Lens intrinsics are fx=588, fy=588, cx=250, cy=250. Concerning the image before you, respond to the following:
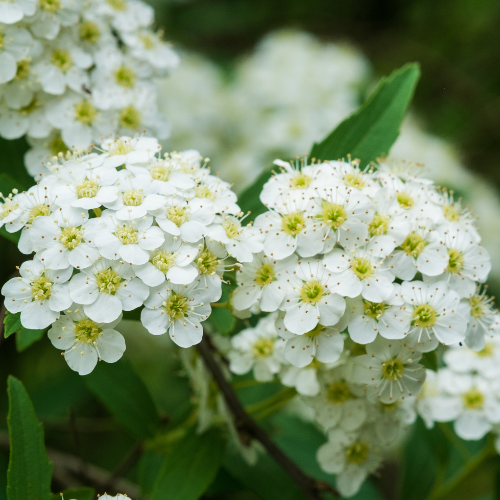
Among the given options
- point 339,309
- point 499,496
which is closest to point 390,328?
point 339,309

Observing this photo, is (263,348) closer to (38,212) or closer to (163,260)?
(163,260)

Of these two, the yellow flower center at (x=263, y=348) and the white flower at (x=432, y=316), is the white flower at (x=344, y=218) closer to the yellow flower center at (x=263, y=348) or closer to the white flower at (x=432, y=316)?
the white flower at (x=432, y=316)

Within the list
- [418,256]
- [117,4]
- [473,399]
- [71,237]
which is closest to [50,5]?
[117,4]

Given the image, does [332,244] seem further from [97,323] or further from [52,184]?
[52,184]

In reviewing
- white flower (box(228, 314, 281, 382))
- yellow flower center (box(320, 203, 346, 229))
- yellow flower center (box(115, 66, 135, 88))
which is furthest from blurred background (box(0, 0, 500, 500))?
yellow flower center (box(320, 203, 346, 229))

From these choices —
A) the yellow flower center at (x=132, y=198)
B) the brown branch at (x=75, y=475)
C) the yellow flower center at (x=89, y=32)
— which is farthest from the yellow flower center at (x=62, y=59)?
the brown branch at (x=75, y=475)

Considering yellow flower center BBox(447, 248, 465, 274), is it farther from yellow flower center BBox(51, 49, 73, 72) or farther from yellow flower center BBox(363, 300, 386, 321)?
yellow flower center BBox(51, 49, 73, 72)
